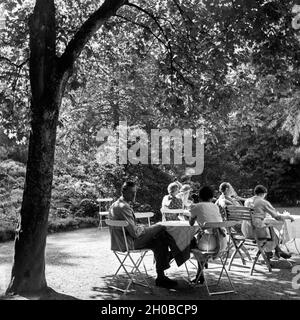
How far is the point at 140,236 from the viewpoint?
7.08 m

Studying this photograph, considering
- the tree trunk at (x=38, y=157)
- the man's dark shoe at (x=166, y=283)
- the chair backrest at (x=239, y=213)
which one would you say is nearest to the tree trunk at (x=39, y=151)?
the tree trunk at (x=38, y=157)

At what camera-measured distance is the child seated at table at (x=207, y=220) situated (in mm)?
6973

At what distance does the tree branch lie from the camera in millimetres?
6816

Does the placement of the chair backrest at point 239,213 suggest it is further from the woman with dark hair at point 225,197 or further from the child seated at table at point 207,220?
the woman with dark hair at point 225,197

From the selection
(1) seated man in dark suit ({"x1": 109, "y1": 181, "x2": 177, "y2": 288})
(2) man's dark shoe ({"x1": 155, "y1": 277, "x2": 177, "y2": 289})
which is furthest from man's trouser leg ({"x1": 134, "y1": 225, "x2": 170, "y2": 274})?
(2) man's dark shoe ({"x1": 155, "y1": 277, "x2": 177, "y2": 289})

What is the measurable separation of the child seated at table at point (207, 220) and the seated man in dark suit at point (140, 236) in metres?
0.47

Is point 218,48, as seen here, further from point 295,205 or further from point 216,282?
point 295,205

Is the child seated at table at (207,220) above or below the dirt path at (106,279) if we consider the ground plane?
above

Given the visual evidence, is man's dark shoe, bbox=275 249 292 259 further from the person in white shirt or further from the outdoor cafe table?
the outdoor cafe table

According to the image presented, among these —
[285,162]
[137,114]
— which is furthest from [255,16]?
[285,162]

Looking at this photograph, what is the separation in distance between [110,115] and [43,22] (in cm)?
1202

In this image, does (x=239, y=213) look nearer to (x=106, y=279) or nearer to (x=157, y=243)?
(x=157, y=243)

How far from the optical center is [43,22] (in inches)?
264

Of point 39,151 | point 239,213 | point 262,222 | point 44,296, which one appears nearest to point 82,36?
point 39,151
